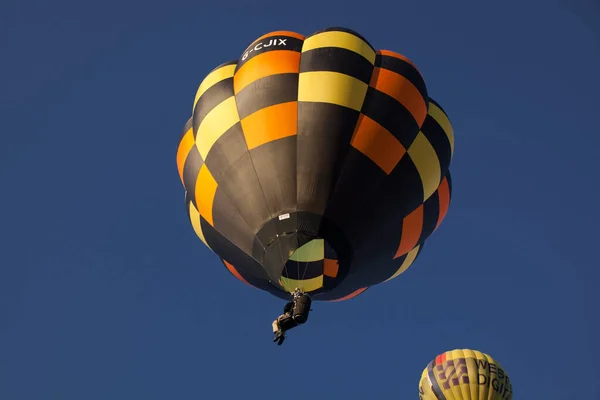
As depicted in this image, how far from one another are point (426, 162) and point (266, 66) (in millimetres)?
2402

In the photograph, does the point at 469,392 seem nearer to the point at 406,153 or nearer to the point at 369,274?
the point at 369,274

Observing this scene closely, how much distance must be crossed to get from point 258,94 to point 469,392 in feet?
21.7

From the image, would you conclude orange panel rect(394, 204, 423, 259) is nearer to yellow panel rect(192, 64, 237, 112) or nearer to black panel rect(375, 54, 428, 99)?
black panel rect(375, 54, 428, 99)

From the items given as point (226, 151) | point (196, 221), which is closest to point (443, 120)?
point (226, 151)

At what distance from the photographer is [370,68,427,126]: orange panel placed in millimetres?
12672

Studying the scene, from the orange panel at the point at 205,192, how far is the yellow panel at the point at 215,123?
0.77 ft

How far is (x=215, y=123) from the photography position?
501 inches

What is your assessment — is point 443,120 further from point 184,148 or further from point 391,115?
point 184,148

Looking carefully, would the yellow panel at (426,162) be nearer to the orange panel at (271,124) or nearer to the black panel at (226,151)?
the orange panel at (271,124)

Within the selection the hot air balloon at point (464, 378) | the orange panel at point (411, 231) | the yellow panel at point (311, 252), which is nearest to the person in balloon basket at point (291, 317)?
the yellow panel at point (311, 252)

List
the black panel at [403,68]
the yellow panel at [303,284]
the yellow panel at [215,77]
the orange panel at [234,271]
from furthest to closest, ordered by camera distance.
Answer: the orange panel at [234,271]
the yellow panel at [215,77]
the black panel at [403,68]
the yellow panel at [303,284]

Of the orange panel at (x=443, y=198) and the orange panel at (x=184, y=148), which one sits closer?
the orange panel at (x=184, y=148)

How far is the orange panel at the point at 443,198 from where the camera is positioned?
532 inches

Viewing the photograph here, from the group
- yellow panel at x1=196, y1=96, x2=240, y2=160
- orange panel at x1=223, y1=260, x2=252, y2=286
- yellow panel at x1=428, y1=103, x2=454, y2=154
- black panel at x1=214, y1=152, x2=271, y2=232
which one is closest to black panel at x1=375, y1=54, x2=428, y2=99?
yellow panel at x1=428, y1=103, x2=454, y2=154
